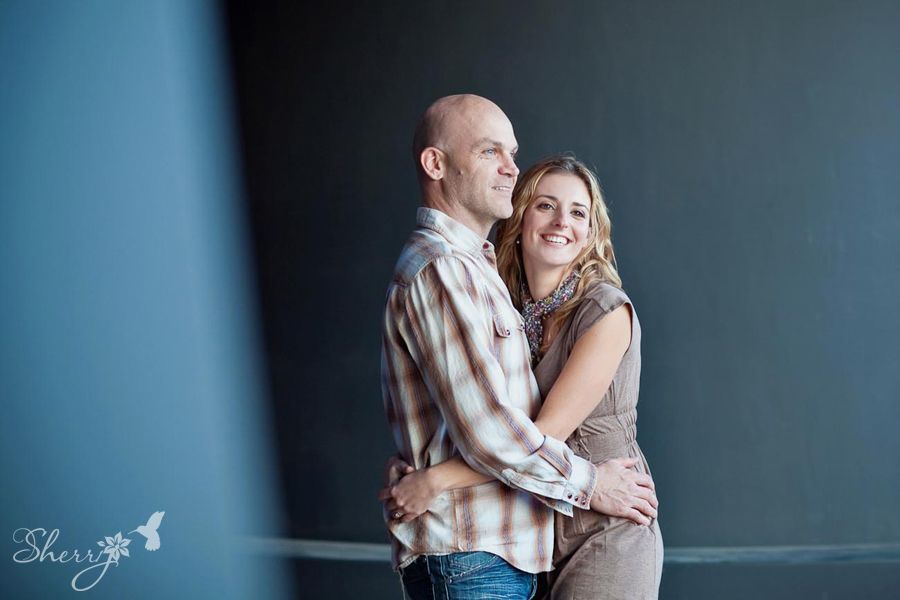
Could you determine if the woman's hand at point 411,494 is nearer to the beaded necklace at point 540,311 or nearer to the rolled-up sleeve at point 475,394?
the rolled-up sleeve at point 475,394

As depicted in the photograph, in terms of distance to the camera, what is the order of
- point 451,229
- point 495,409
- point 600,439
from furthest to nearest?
point 600,439 < point 451,229 < point 495,409

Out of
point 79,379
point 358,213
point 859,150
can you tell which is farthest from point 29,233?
point 859,150

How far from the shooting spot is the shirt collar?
2.11 meters

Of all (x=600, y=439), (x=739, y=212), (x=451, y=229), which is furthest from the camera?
(x=739, y=212)

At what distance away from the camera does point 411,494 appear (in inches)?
78.8

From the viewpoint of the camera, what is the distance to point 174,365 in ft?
7.75

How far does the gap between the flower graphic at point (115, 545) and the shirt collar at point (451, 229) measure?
1.07 m

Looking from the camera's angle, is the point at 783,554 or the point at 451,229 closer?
the point at 451,229

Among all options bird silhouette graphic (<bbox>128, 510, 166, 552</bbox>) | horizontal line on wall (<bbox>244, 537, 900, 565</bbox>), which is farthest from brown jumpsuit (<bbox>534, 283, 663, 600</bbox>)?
horizontal line on wall (<bbox>244, 537, 900, 565</bbox>)

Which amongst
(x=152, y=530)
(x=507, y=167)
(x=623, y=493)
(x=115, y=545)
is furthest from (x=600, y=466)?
(x=115, y=545)

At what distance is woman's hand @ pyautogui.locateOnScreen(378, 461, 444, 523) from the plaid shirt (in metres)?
0.03

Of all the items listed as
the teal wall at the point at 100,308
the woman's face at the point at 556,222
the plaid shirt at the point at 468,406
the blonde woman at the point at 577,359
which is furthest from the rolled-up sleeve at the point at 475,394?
the teal wall at the point at 100,308

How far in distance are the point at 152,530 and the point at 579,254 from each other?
4.10ft

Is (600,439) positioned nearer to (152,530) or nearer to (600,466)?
(600,466)
